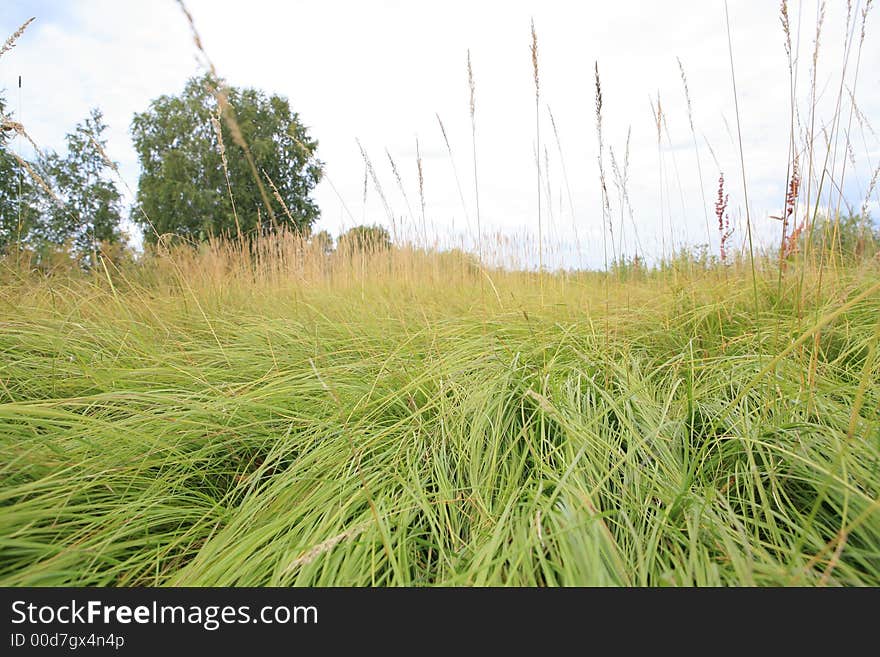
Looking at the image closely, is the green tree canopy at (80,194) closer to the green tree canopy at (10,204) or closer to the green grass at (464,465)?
the green tree canopy at (10,204)

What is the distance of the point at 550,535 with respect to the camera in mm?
761

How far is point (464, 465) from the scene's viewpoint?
1.05 meters

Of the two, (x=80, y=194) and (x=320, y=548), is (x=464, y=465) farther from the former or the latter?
(x=80, y=194)

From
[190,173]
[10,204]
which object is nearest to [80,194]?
[10,204]

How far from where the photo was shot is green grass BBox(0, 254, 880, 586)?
766 millimetres

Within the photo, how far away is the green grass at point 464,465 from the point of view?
0.77 m

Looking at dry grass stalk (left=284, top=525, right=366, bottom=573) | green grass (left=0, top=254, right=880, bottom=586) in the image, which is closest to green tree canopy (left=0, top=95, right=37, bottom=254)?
green grass (left=0, top=254, right=880, bottom=586)

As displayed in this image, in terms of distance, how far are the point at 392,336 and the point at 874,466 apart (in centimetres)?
144

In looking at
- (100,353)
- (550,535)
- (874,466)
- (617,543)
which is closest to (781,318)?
(874,466)

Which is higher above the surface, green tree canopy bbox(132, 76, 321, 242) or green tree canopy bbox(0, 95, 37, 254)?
green tree canopy bbox(132, 76, 321, 242)

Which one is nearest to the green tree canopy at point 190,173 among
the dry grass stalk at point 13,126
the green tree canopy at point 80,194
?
the green tree canopy at point 80,194

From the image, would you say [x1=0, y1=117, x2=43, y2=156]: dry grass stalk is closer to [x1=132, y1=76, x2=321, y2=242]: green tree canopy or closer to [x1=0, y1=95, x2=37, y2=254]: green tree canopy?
[x1=0, y1=95, x2=37, y2=254]: green tree canopy
